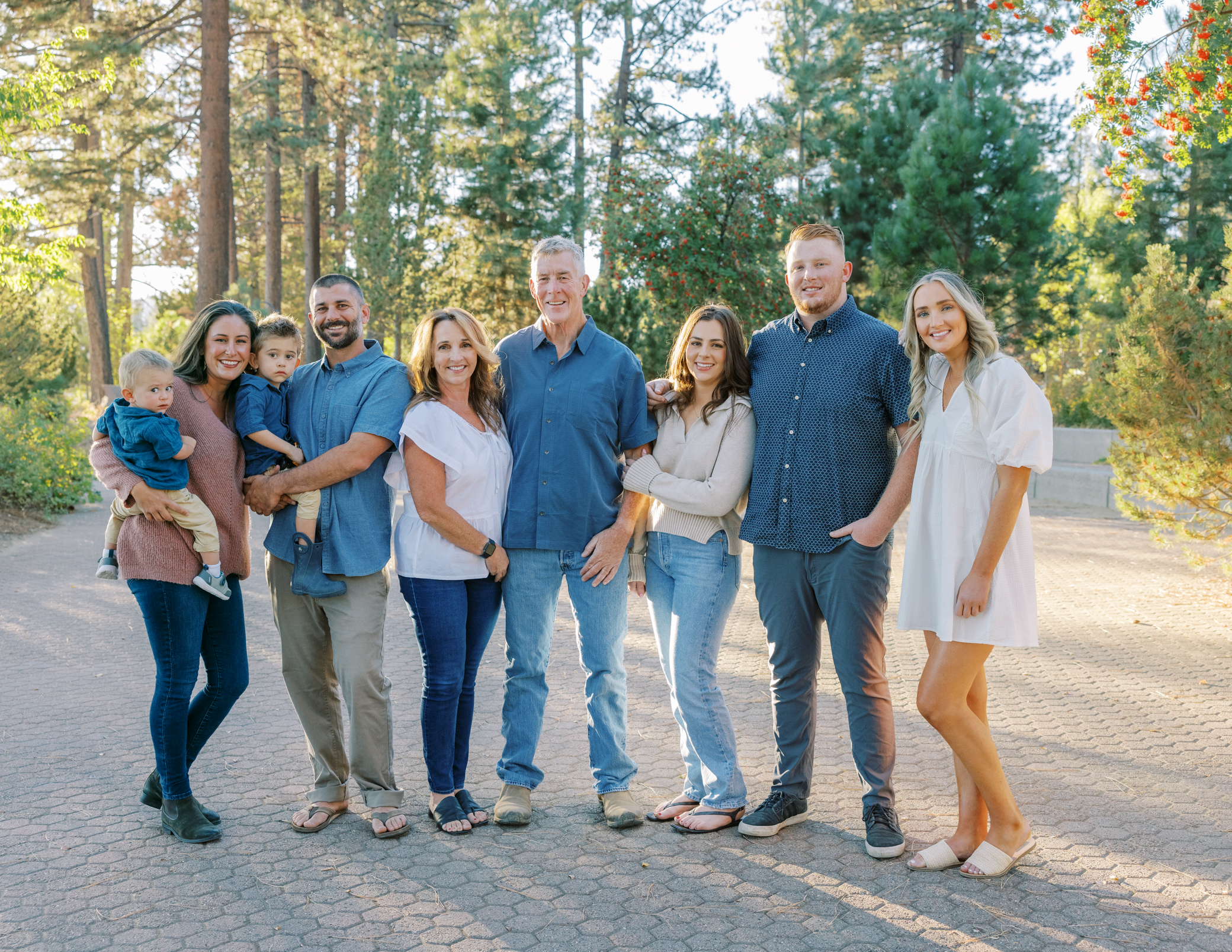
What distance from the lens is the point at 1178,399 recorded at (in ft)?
27.5

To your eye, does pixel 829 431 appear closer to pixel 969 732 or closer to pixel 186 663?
pixel 969 732

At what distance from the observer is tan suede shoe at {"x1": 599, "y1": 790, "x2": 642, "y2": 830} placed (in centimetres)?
389

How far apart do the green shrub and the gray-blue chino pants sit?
12.6 m

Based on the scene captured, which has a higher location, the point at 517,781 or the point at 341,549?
the point at 341,549

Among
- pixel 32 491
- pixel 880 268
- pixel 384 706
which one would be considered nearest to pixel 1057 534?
pixel 880 268

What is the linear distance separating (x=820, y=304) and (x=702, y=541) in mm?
1011

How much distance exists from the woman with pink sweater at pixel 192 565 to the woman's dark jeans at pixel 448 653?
2.33 feet

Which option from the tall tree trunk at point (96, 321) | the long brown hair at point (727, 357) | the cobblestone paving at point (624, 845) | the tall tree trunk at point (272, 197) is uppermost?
the tall tree trunk at point (272, 197)

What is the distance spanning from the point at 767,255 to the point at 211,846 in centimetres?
1333

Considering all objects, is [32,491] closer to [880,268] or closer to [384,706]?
[384,706]

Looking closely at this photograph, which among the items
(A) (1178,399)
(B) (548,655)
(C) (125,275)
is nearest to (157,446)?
(B) (548,655)

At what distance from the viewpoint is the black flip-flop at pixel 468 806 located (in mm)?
3949

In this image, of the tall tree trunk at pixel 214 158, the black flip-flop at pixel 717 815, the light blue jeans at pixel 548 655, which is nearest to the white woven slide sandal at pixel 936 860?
the black flip-flop at pixel 717 815

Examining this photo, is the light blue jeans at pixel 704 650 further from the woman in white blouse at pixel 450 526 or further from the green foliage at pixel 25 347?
the green foliage at pixel 25 347
